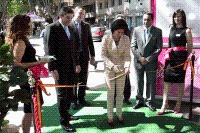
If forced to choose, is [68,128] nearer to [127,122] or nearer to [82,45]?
[127,122]

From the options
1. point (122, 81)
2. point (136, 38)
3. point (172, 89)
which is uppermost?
point (136, 38)

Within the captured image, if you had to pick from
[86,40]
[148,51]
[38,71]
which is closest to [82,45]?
[86,40]

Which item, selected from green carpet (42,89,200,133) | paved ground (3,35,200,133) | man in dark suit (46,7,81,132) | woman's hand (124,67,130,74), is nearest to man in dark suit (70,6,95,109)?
green carpet (42,89,200,133)

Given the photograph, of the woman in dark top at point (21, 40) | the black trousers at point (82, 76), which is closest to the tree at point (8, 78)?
the woman in dark top at point (21, 40)

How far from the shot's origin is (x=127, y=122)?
4.19m

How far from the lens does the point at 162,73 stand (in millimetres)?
4844

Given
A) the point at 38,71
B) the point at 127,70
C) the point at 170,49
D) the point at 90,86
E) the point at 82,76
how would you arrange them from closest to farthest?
1. the point at 38,71
2. the point at 127,70
3. the point at 170,49
4. the point at 82,76
5. the point at 90,86

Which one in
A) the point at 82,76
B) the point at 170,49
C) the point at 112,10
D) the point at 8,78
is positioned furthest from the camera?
the point at 112,10

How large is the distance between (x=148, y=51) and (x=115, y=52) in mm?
878

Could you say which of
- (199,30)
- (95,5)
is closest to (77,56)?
(199,30)

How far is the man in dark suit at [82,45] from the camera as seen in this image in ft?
15.9

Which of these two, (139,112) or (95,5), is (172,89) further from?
(95,5)

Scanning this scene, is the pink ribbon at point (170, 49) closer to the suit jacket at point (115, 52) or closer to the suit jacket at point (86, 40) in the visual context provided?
the suit jacket at point (115, 52)

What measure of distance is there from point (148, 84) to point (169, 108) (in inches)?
A: 20.8
